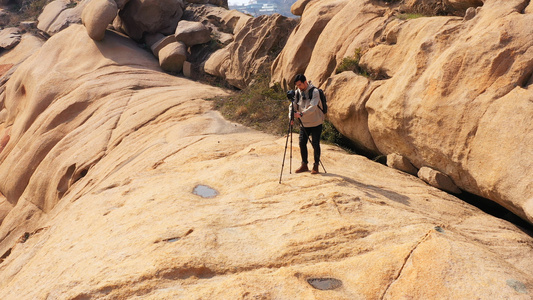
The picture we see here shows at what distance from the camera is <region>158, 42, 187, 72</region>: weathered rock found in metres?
21.9

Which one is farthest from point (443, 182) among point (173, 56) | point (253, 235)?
point (173, 56)

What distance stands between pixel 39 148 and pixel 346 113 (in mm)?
13008

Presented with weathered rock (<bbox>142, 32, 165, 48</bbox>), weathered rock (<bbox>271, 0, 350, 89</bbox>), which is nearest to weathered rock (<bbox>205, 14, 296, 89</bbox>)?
weathered rock (<bbox>271, 0, 350, 89</bbox>)

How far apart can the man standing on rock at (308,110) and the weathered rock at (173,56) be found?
14979 millimetres

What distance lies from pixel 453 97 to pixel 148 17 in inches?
800

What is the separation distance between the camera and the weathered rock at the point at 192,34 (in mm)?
22562

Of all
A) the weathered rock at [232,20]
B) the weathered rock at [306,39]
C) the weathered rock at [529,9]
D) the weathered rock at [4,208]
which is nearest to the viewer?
the weathered rock at [529,9]

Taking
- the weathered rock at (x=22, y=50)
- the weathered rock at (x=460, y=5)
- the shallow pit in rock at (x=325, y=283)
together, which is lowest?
the weathered rock at (x=22, y=50)

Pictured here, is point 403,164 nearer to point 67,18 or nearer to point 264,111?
point 264,111

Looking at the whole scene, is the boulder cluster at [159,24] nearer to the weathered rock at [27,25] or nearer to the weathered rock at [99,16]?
the weathered rock at [99,16]

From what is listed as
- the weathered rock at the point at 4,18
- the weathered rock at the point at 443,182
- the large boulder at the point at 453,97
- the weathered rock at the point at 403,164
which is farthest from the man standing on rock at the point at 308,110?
the weathered rock at the point at 4,18

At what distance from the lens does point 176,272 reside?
5348mm

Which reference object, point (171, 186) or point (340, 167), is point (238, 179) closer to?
point (171, 186)

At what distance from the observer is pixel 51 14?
97.5 feet
